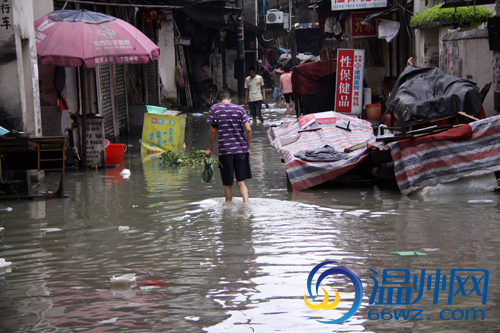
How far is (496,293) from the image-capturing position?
14.5ft

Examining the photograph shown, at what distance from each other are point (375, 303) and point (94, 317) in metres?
2.05

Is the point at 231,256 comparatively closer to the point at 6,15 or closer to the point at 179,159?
the point at 6,15

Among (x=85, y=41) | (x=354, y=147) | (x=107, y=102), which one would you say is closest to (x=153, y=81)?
(x=107, y=102)

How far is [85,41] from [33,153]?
299 cm

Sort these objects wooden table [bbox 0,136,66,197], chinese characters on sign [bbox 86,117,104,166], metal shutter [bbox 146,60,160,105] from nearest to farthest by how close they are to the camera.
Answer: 1. wooden table [bbox 0,136,66,197]
2. chinese characters on sign [bbox 86,117,104,166]
3. metal shutter [bbox 146,60,160,105]

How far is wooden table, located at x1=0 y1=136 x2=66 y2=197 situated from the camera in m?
8.64

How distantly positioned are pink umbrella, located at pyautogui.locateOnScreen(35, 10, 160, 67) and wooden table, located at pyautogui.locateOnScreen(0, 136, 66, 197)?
2504 millimetres

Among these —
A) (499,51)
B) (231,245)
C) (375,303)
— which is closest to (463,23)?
(499,51)

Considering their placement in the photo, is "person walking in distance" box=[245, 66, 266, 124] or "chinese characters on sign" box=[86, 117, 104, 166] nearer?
"chinese characters on sign" box=[86, 117, 104, 166]

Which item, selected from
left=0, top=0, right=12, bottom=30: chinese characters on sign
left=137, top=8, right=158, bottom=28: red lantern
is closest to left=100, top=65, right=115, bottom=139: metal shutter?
left=137, top=8, right=158, bottom=28: red lantern

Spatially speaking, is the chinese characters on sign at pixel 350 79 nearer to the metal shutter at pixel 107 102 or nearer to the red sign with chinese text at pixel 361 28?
the red sign with chinese text at pixel 361 28

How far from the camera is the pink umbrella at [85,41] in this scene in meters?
10.8

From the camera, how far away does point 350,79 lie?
642 inches

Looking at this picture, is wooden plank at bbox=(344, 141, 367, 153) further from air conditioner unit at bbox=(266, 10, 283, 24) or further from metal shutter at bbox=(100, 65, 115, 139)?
air conditioner unit at bbox=(266, 10, 283, 24)
